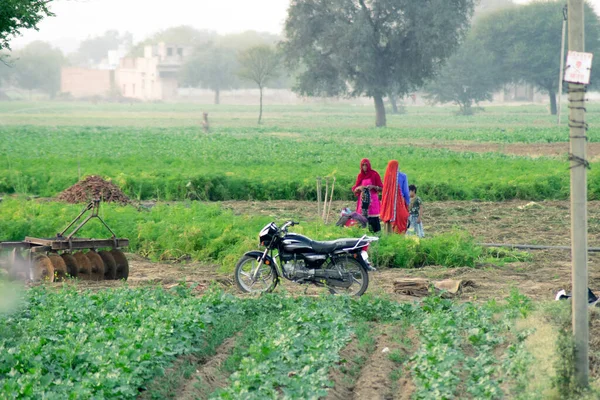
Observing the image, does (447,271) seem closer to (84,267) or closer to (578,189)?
(84,267)

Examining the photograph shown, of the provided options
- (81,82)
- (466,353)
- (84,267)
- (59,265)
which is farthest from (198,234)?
(81,82)

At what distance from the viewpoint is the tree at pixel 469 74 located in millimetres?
87000

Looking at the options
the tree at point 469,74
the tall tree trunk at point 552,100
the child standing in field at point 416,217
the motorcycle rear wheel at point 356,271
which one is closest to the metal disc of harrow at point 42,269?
the motorcycle rear wheel at point 356,271

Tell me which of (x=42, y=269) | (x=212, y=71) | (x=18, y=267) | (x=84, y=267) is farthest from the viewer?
(x=212, y=71)

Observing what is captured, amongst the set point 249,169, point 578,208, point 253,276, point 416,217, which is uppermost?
point 578,208

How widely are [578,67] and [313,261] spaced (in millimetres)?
5341

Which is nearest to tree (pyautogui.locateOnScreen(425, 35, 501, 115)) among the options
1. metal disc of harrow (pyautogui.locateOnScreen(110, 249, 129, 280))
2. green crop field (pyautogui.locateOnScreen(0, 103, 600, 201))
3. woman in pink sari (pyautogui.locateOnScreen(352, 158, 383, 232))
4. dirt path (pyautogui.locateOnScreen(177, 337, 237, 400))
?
green crop field (pyautogui.locateOnScreen(0, 103, 600, 201))

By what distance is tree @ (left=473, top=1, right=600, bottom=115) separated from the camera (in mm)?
81625

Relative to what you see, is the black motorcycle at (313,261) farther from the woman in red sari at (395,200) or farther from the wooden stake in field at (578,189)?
the wooden stake in field at (578,189)

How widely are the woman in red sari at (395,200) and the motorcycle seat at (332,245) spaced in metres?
3.63

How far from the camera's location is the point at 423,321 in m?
9.41

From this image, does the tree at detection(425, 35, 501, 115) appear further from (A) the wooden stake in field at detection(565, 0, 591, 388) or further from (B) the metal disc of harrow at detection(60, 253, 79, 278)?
(A) the wooden stake in field at detection(565, 0, 591, 388)

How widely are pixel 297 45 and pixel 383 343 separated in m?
53.4

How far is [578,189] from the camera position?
7199 millimetres
